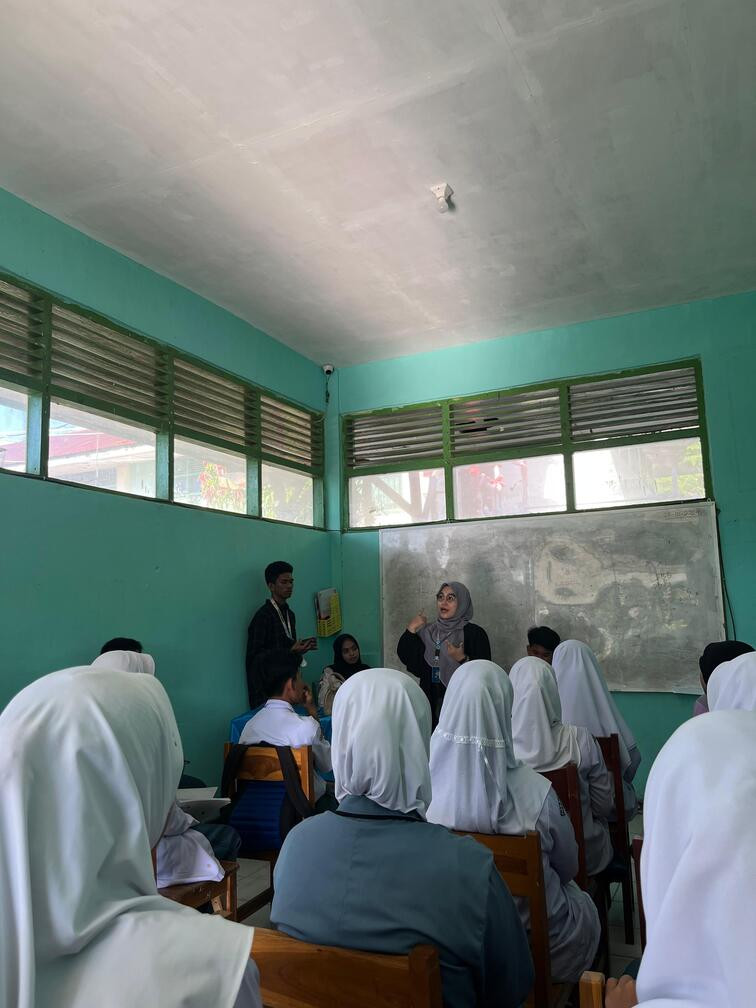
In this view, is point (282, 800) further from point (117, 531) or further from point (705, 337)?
point (705, 337)

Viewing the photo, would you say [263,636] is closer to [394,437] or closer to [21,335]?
[394,437]

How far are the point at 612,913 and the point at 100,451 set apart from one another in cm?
332

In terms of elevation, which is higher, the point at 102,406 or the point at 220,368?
the point at 220,368

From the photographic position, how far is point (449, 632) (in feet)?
17.3

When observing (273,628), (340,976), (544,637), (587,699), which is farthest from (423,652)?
(340,976)

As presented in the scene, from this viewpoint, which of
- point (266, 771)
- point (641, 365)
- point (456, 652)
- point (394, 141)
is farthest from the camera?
point (641, 365)

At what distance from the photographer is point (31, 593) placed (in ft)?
11.5

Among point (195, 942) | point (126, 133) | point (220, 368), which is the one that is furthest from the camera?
point (220, 368)

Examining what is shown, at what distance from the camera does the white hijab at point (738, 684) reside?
7.12 feet

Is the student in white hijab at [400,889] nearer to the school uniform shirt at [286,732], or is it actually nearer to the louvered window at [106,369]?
the school uniform shirt at [286,732]

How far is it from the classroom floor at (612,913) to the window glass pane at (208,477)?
Result: 212 centimetres

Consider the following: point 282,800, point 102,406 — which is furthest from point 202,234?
point 282,800

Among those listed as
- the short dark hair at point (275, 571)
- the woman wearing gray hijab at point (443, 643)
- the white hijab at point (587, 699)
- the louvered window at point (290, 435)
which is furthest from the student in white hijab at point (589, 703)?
the louvered window at point (290, 435)

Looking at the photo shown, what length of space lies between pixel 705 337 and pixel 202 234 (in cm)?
337
